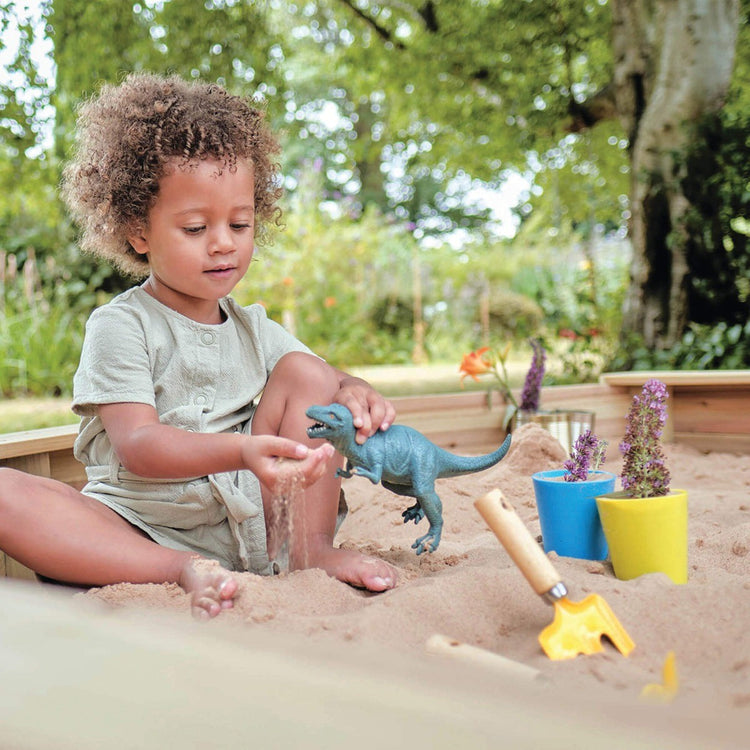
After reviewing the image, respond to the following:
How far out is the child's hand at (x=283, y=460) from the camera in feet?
4.73

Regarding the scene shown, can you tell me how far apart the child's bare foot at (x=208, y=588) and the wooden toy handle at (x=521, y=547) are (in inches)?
19.4

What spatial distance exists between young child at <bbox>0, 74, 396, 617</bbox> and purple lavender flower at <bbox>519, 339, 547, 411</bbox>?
4.92ft

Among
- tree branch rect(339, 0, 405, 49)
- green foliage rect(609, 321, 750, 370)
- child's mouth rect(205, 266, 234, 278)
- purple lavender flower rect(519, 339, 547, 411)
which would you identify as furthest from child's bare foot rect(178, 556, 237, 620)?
tree branch rect(339, 0, 405, 49)

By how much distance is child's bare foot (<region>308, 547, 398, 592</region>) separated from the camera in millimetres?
1696

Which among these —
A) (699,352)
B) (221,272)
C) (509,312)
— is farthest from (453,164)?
(221,272)

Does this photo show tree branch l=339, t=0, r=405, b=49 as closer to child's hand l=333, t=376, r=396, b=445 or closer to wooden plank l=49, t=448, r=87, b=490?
wooden plank l=49, t=448, r=87, b=490

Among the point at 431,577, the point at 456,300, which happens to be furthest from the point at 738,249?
the point at 456,300

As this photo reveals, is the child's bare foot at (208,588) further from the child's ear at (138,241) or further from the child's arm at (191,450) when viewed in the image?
the child's ear at (138,241)

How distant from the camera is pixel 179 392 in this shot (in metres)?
1.94

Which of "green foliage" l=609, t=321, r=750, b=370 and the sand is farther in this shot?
"green foliage" l=609, t=321, r=750, b=370

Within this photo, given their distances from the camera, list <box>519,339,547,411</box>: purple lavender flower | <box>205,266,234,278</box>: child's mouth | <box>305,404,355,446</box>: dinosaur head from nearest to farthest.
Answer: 1. <box>305,404,355,446</box>: dinosaur head
2. <box>205,266,234,278</box>: child's mouth
3. <box>519,339,547,411</box>: purple lavender flower

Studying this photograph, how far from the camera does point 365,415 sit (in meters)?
1.65

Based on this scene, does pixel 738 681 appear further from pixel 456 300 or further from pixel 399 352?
pixel 456 300

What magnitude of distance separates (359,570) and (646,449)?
0.62 meters
